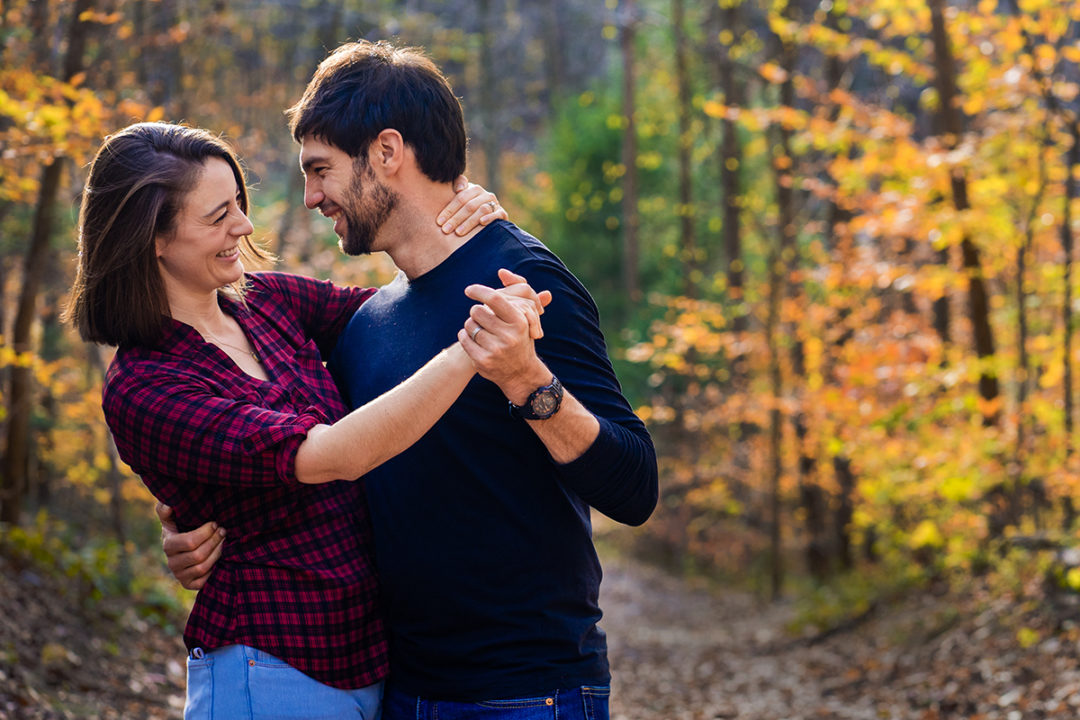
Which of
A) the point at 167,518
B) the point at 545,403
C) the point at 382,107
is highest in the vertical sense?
the point at 382,107

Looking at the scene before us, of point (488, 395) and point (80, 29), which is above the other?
point (80, 29)

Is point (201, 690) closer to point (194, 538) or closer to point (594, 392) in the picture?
point (194, 538)

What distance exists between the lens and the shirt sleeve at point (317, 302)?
8.95ft

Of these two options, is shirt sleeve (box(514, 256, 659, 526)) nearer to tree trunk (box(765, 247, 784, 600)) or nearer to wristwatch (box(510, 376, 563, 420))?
wristwatch (box(510, 376, 563, 420))

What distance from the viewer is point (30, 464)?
8.86 m

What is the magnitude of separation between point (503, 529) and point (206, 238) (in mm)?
941

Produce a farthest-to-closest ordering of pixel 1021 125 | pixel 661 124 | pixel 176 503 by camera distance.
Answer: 1. pixel 661 124
2. pixel 1021 125
3. pixel 176 503

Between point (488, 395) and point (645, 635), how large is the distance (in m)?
10.9

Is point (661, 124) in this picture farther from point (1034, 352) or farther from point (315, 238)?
point (1034, 352)

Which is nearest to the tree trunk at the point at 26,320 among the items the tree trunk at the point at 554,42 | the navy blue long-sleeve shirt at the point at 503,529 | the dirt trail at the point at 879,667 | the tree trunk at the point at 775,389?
the dirt trail at the point at 879,667

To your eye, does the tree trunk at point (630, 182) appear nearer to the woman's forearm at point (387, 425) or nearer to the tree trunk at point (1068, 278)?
the tree trunk at point (1068, 278)

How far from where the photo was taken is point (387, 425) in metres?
1.90

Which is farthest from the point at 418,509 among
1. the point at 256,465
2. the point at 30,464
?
the point at 30,464

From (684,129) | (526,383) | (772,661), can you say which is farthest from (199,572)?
(684,129)
